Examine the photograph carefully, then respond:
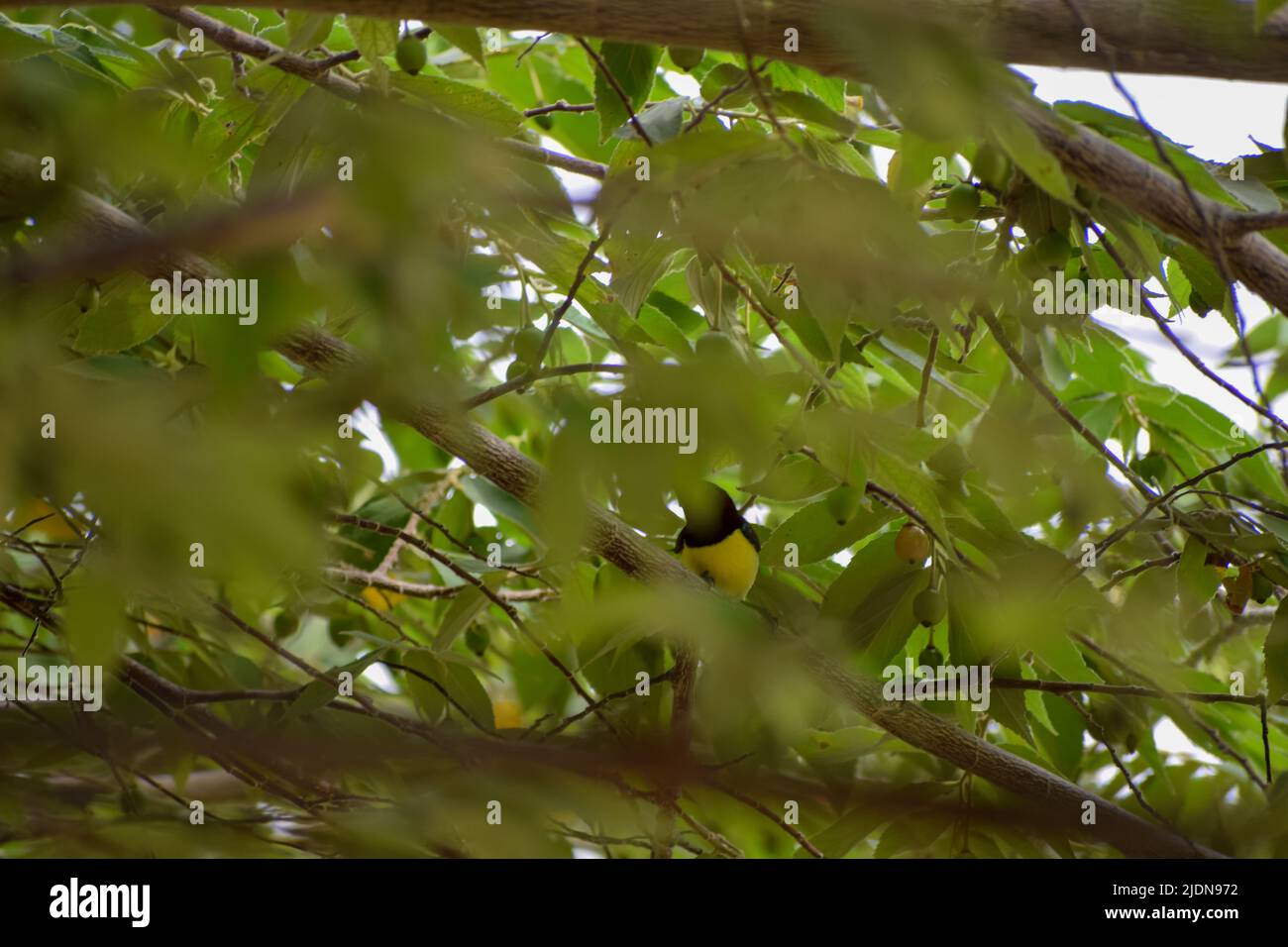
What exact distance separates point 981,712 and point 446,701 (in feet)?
2.42

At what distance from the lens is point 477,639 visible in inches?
77.2

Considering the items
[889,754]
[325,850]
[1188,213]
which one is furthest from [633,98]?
[889,754]

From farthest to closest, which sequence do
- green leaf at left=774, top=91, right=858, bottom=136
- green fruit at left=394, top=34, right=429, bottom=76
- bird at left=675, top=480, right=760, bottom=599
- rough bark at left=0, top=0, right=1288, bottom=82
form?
bird at left=675, top=480, right=760, bottom=599, green fruit at left=394, top=34, right=429, bottom=76, green leaf at left=774, top=91, right=858, bottom=136, rough bark at left=0, top=0, right=1288, bottom=82

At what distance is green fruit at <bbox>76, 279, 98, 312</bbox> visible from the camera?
134 centimetres

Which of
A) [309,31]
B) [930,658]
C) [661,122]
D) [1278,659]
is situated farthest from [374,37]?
[1278,659]

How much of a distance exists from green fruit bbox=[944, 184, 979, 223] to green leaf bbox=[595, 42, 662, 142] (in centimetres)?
39

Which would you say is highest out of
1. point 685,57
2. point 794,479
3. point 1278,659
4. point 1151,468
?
point 685,57

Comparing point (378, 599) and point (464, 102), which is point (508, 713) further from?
point (464, 102)

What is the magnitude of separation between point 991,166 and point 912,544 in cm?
49

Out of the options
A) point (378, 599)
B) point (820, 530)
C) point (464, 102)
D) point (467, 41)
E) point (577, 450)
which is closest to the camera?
point (577, 450)

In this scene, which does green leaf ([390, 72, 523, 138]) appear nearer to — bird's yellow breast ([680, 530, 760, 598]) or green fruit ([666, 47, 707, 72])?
green fruit ([666, 47, 707, 72])

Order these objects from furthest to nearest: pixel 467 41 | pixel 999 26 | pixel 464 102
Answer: pixel 464 102
pixel 467 41
pixel 999 26

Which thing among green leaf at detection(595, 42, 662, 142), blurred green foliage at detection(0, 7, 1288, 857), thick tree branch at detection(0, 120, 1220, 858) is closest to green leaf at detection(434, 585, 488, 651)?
blurred green foliage at detection(0, 7, 1288, 857)

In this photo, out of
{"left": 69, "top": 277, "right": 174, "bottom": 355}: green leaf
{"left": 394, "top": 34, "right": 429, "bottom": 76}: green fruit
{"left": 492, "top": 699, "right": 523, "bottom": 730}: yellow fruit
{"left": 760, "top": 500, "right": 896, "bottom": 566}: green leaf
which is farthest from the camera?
{"left": 492, "top": 699, "right": 523, "bottom": 730}: yellow fruit
